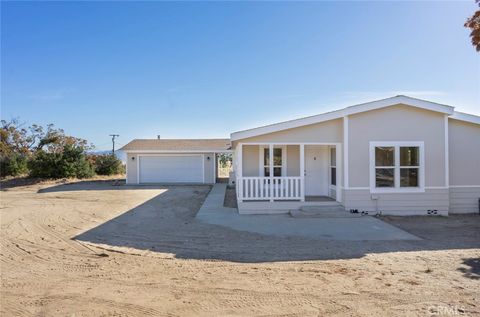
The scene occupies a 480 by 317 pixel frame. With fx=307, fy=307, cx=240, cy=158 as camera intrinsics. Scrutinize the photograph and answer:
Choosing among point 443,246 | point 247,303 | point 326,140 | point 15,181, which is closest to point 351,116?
point 326,140

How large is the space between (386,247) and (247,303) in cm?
400

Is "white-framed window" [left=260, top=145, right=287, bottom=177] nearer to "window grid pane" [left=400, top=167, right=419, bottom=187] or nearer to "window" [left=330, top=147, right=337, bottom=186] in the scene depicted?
"window" [left=330, top=147, right=337, bottom=186]

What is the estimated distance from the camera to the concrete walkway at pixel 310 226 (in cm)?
750

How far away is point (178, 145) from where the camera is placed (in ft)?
75.5

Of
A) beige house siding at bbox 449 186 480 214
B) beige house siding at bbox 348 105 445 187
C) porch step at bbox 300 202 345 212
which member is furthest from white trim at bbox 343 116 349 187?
beige house siding at bbox 449 186 480 214

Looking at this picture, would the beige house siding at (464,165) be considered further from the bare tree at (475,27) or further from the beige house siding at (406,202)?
the bare tree at (475,27)

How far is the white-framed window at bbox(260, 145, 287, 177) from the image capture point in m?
11.8

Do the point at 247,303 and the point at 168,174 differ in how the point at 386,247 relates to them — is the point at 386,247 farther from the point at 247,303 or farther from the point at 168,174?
the point at 168,174

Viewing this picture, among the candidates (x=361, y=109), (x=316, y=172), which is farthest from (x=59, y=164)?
(x=361, y=109)

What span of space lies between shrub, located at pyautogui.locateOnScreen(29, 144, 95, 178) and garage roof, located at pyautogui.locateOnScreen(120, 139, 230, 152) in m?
4.88

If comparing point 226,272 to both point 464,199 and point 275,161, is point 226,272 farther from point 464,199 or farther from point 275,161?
point 464,199

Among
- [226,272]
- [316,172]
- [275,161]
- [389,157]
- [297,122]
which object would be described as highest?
[297,122]

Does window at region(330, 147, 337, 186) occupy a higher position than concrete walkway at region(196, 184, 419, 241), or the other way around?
window at region(330, 147, 337, 186)

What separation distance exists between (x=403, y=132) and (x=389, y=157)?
3.10 feet
